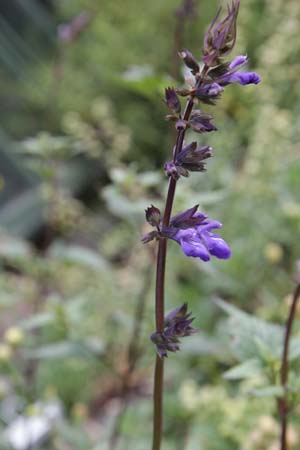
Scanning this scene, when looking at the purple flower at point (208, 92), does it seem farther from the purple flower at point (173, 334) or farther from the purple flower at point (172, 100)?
the purple flower at point (173, 334)

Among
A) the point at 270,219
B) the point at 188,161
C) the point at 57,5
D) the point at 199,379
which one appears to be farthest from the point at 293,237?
the point at 57,5

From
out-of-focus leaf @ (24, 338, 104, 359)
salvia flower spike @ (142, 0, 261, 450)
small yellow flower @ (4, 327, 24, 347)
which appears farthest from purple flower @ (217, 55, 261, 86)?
small yellow flower @ (4, 327, 24, 347)

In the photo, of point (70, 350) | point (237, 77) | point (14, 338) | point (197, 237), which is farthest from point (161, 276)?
point (14, 338)

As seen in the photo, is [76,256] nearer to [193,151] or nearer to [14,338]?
[14,338]

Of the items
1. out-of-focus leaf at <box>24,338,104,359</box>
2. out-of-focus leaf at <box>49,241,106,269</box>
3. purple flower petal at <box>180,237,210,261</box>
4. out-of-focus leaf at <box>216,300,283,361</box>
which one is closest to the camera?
purple flower petal at <box>180,237,210,261</box>

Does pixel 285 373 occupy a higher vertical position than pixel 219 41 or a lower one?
lower

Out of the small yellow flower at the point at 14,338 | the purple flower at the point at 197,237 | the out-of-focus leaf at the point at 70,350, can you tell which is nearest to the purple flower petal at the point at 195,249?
the purple flower at the point at 197,237

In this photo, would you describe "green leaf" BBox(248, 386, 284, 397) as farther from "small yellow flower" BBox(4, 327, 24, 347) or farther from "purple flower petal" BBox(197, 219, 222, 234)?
"small yellow flower" BBox(4, 327, 24, 347)
